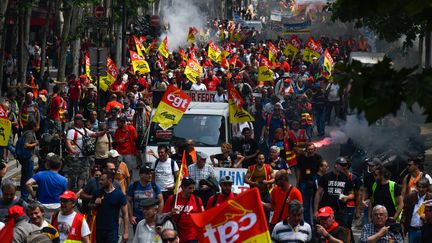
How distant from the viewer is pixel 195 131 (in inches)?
748

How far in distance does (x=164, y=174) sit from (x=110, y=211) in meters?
2.48

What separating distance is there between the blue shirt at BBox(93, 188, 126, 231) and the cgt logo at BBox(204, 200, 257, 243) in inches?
120

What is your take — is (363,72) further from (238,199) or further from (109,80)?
(109,80)

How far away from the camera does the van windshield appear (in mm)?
18766

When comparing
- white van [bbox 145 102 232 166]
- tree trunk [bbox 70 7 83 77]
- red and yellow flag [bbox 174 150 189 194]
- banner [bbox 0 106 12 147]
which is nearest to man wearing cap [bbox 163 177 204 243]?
red and yellow flag [bbox 174 150 189 194]

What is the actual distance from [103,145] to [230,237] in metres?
9.33

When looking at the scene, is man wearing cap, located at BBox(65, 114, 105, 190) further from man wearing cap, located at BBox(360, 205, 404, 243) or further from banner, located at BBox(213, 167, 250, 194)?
man wearing cap, located at BBox(360, 205, 404, 243)

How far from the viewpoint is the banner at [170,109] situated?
18109 millimetres

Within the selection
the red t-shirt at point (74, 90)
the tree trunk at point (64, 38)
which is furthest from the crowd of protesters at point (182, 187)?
the tree trunk at point (64, 38)

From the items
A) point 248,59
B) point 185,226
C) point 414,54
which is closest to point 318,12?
point 248,59

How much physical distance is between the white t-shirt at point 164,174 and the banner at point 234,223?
5.26 m

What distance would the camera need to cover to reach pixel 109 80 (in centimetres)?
2934

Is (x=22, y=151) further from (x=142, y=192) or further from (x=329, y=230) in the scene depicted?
(x=329, y=230)

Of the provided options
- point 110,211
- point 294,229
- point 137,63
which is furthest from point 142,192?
point 137,63
